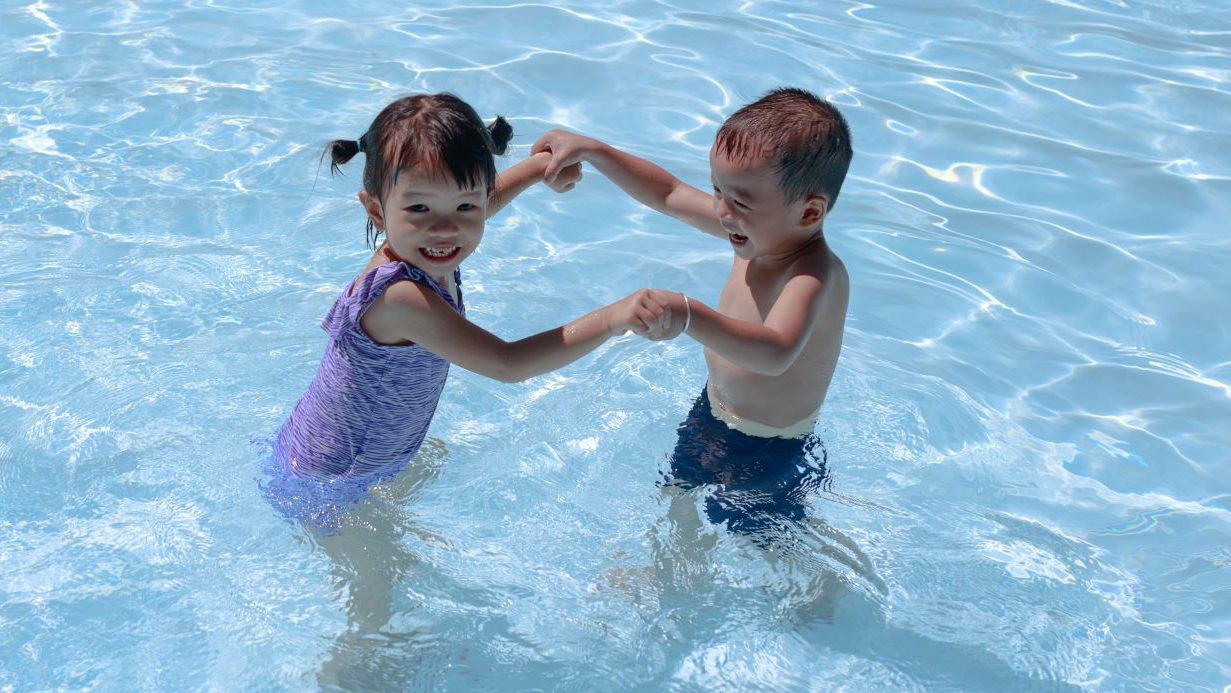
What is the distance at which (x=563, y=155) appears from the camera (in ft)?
10.9

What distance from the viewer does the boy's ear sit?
297cm

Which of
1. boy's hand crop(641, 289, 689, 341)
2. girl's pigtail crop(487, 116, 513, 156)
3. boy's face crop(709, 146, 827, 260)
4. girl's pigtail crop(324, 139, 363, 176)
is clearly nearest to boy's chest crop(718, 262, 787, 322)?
boy's face crop(709, 146, 827, 260)

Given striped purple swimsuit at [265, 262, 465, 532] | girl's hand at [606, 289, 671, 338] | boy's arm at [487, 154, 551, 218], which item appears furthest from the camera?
boy's arm at [487, 154, 551, 218]

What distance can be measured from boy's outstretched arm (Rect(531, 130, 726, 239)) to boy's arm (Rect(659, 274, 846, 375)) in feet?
1.64

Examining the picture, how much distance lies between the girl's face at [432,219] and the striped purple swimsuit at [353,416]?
50mm

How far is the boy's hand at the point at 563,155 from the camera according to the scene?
3316 millimetres

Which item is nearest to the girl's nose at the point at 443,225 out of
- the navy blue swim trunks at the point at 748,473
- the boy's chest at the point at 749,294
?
the boy's chest at the point at 749,294

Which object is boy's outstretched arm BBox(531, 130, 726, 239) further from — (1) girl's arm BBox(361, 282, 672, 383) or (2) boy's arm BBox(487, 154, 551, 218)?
(1) girl's arm BBox(361, 282, 672, 383)

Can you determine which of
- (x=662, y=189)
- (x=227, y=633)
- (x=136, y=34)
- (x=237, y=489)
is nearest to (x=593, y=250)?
(x=662, y=189)

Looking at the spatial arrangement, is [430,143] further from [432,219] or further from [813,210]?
[813,210]

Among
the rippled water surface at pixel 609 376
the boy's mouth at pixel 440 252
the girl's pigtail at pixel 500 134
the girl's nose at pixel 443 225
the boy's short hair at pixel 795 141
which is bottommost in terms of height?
the rippled water surface at pixel 609 376

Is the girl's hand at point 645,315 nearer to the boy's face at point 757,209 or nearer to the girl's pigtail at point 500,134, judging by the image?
the boy's face at point 757,209

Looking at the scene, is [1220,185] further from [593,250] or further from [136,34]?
[136,34]

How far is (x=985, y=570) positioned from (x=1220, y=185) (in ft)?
9.73
